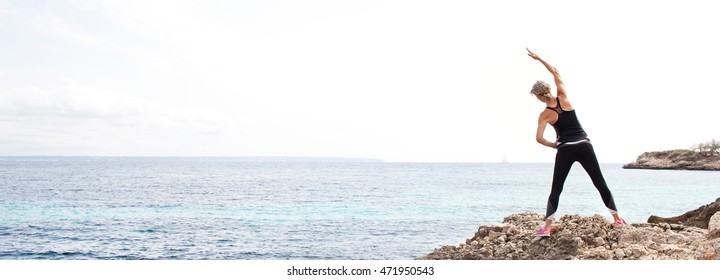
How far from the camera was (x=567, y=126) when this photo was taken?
6.59 meters

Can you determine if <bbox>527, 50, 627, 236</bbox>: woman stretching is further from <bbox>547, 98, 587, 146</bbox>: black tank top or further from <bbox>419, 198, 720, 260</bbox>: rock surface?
<bbox>419, 198, 720, 260</bbox>: rock surface

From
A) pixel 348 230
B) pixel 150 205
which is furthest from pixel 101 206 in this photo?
pixel 348 230

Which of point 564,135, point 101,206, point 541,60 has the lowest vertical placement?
point 101,206

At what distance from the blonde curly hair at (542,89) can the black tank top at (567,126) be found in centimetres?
13

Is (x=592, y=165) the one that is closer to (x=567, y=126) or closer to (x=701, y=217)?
(x=567, y=126)

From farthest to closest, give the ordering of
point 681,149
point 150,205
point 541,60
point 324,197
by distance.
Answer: point 681,149
point 324,197
point 150,205
point 541,60

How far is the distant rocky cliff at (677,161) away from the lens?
91.8 m

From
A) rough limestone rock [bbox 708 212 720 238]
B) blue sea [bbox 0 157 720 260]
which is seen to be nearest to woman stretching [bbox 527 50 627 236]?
rough limestone rock [bbox 708 212 720 238]

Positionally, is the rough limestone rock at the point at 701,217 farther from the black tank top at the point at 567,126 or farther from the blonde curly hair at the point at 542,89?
the blonde curly hair at the point at 542,89

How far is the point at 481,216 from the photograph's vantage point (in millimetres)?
29266

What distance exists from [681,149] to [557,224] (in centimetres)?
10550

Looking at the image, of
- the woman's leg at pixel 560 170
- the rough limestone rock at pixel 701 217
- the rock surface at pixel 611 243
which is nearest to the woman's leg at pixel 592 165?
the woman's leg at pixel 560 170

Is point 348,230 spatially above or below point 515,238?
below
